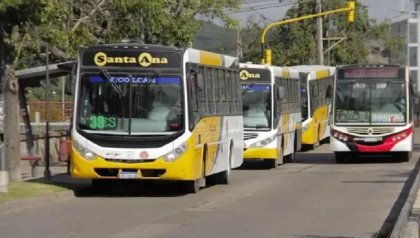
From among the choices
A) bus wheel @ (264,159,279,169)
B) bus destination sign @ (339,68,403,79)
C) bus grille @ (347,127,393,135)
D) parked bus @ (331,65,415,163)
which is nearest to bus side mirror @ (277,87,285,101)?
bus wheel @ (264,159,279,169)

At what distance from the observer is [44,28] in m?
20.7

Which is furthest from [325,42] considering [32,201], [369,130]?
[32,201]

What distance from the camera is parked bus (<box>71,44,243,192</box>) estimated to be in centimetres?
1920

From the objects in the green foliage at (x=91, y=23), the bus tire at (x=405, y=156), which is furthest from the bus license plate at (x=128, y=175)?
the bus tire at (x=405, y=156)

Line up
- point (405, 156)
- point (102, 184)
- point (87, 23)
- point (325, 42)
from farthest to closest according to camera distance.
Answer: point (325, 42), point (405, 156), point (87, 23), point (102, 184)

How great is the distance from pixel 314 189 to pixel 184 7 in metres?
9.30

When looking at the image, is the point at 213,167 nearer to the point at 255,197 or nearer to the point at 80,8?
the point at 255,197

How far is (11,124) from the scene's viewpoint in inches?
810

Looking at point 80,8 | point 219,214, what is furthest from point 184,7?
point 219,214

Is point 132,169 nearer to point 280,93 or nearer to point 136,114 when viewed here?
point 136,114

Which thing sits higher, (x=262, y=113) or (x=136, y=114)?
(x=136, y=114)

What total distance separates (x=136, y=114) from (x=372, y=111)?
48.8 ft

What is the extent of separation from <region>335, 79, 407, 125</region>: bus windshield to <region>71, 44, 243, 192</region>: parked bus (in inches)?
532

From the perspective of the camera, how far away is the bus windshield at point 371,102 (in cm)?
3256
